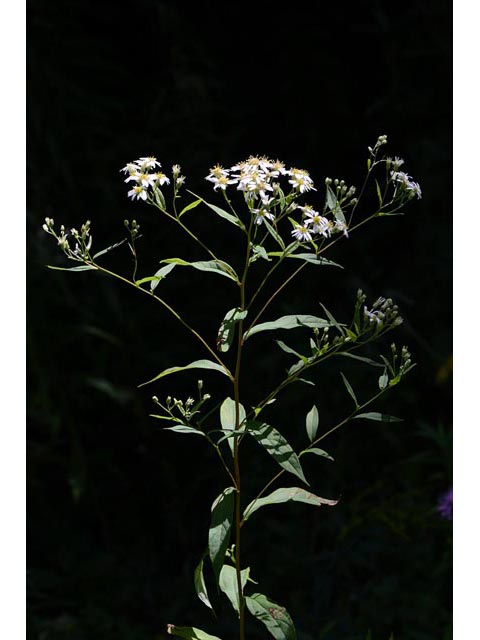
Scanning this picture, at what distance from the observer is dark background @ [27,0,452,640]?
223cm

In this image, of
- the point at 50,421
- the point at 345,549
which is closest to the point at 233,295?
the point at 50,421

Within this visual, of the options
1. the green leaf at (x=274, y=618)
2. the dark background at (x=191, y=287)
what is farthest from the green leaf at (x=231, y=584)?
the dark background at (x=191, y=287)

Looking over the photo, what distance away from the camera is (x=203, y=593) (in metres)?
1.03

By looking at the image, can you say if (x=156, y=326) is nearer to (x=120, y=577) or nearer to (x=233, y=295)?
(x=233, y=295)

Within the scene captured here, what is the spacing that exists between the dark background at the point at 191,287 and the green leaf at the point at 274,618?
1.02 meters

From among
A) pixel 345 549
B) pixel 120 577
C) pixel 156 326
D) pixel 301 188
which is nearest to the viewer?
pixel 301 188

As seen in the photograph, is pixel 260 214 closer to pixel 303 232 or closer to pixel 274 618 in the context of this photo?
pixel 303 232

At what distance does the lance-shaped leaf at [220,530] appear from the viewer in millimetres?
976

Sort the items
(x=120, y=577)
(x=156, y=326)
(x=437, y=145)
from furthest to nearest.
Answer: (x=437, y=145)
(x=156, y=326)
(x=120, y=577)

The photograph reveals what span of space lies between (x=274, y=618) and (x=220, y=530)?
0.44 feet

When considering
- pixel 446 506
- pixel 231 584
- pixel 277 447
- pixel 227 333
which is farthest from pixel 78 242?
pixel 446 506

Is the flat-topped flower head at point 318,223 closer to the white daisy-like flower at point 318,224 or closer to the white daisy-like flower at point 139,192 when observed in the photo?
the white daisy-like flower at point 318,224

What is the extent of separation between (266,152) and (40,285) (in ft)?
2.43

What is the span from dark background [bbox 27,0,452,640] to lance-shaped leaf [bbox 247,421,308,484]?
3.67 ft
